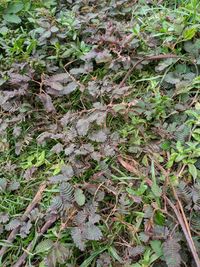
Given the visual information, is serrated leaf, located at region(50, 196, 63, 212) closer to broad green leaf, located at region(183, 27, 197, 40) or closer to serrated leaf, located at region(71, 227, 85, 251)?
serrated leaf, located at region(71, 227, 85, 251)

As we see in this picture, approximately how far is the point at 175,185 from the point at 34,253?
2.13ft

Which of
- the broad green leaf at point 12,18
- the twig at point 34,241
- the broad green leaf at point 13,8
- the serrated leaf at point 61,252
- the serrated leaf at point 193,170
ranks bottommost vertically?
the twig at point 34,241

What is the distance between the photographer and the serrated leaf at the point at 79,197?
1.73 meters

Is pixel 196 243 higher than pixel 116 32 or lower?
lower

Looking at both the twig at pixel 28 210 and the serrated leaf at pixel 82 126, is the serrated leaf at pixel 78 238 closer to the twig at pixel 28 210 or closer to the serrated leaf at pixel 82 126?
the twig at pixel 28 210

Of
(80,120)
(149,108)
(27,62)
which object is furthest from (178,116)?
(27,62)

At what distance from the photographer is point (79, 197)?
5.71ft

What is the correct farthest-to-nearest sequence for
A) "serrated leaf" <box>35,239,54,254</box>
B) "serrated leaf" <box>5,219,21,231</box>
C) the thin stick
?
"serrated leaf" <box>5,219,21,231</box>
"serrated leaf" <box>35,239,54,254</box>
the thin stick

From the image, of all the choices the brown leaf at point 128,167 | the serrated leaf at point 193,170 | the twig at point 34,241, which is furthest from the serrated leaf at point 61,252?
the serrated leaf at point 193,170

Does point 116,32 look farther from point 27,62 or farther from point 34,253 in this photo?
point 34,253

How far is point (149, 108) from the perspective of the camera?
2.05 meters

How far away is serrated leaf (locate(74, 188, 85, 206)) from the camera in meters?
1.73

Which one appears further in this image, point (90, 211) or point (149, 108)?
point (149, 108)

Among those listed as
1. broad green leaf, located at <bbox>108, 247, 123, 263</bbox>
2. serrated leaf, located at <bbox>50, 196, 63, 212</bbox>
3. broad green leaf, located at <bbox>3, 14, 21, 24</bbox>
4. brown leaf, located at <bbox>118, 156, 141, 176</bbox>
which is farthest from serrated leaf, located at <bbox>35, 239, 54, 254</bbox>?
broad green leaf, located at <bbox>3, 14, 21, 24</bbox>
